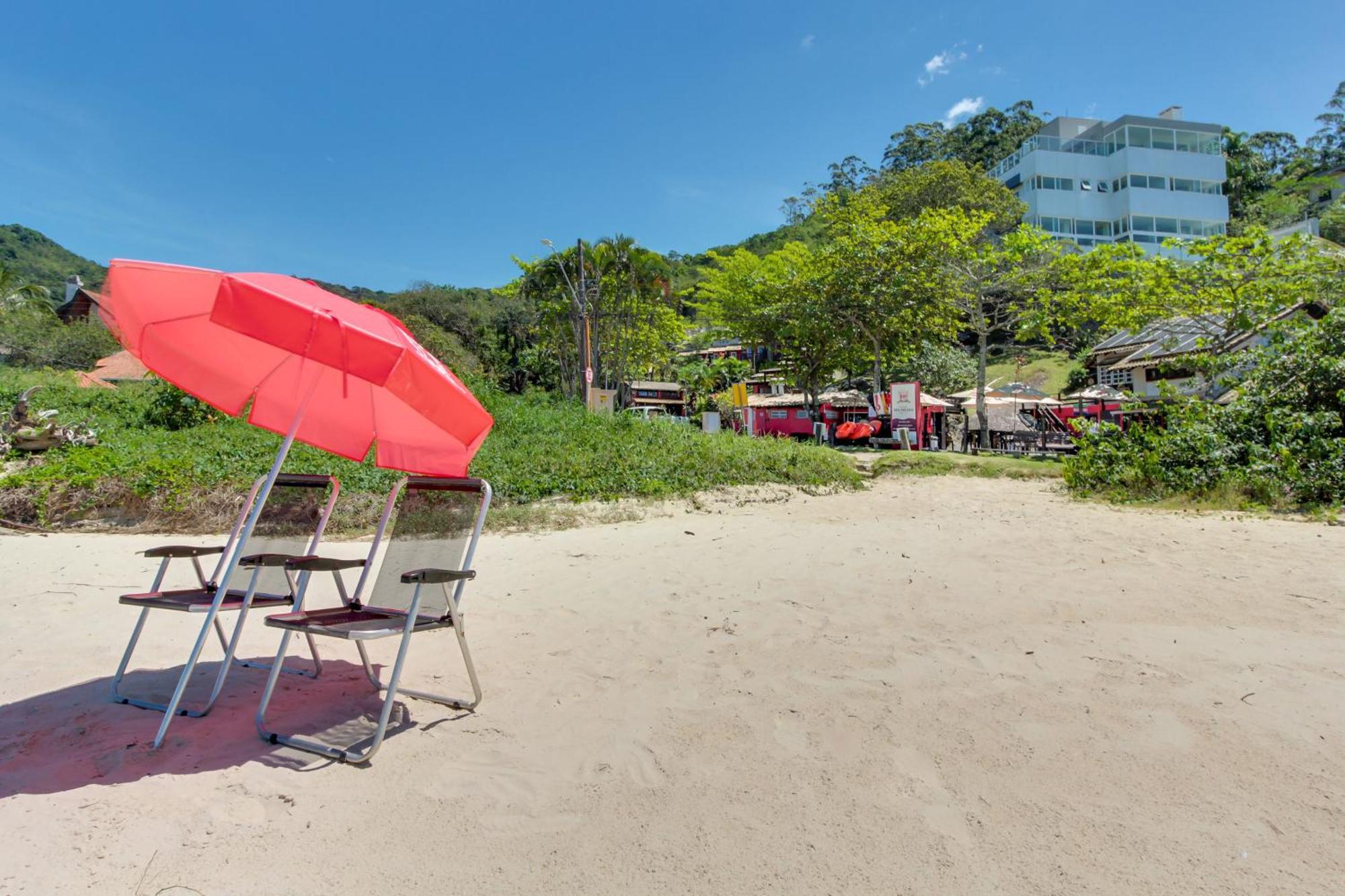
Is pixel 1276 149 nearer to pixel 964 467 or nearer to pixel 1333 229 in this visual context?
pixel 1333 229

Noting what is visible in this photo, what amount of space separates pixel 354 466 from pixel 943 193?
142ft

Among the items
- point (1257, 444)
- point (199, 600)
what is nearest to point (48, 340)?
point (199, 600)

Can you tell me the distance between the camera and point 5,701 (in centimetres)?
341

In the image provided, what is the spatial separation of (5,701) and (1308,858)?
5.01m

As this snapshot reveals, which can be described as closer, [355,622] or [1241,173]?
[355,622]

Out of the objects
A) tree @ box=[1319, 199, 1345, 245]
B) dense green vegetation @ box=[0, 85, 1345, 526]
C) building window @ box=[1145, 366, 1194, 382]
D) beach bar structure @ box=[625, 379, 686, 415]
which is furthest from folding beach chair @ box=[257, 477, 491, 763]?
tree @ box=[1319, 199, 1345, 245]

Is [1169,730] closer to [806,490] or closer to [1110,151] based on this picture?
[806,490]

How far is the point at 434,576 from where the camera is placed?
10.1 feet

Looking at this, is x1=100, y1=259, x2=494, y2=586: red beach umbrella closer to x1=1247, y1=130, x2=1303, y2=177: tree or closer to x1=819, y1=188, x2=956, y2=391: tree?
x1=819, y1=188, x2=956, y2=391: tree

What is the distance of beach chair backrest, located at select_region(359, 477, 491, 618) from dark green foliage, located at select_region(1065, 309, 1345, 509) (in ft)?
31.5

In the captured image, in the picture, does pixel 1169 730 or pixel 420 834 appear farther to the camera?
pixel 1169 730

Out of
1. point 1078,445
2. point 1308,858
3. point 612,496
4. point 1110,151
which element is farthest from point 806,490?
point 1110,151

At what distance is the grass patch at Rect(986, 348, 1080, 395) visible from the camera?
4097 cm

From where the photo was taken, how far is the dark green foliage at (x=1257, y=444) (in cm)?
910
